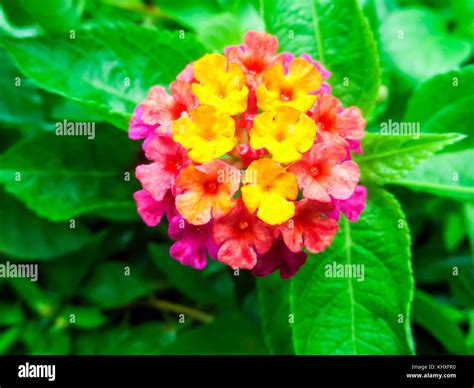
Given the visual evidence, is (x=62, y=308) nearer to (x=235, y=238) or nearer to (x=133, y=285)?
(x=133, y=285)

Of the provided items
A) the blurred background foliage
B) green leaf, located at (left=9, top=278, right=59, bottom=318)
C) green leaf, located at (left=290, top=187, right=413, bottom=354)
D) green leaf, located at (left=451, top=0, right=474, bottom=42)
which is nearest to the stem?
the blurred background foliage

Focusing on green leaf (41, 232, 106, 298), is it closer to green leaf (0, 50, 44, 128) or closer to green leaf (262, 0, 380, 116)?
green leaf (0, 50, 44, 128)

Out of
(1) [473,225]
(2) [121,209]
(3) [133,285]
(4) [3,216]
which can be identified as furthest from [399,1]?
(4) [3,216]

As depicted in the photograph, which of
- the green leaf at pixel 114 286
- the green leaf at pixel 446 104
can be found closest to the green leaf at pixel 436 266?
the green leaf at pixel 446 104

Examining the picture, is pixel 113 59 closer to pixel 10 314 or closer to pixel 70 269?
pixel 70 269
